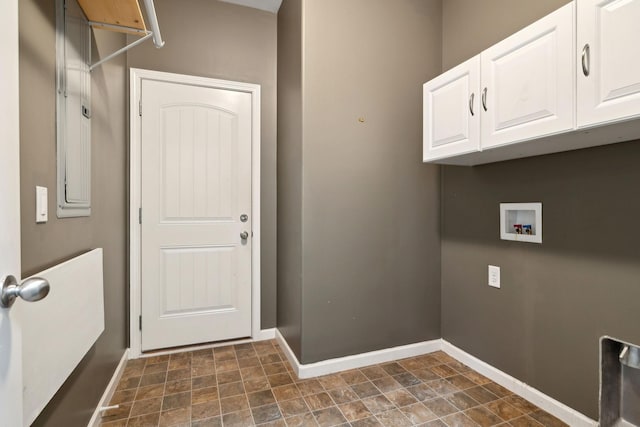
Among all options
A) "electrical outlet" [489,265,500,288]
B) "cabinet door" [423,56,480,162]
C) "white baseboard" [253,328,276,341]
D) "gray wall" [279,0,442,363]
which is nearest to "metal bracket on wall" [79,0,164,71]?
"gray wall" [279,0,442,363]

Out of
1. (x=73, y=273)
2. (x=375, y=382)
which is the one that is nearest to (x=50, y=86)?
(x=73, y=273)

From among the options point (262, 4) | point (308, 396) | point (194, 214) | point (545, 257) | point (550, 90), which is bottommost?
point (308, 396)

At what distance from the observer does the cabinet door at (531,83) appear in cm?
120

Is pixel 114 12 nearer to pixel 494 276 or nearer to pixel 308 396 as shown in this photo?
pixel 308 396

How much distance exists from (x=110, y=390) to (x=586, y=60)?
279 cm

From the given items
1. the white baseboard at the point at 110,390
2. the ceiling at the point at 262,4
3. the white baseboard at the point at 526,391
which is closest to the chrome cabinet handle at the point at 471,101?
the white baseboard at the point at 526,391

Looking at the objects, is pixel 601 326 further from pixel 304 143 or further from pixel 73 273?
pixel 73 273

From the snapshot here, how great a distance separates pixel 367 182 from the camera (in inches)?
83.8

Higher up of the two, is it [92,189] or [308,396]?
[92,189]

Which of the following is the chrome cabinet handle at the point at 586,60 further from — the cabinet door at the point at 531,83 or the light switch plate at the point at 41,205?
the light switch plate at the point at 41,205

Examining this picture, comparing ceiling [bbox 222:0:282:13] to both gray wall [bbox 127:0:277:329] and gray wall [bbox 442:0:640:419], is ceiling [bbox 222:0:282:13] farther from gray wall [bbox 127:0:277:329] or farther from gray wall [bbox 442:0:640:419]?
gray wall [bbox 442:0:640:419]

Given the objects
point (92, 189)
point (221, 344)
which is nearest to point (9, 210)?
point (92, 189)

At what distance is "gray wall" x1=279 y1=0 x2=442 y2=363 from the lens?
2002 mm

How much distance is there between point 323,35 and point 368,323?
1.98m
